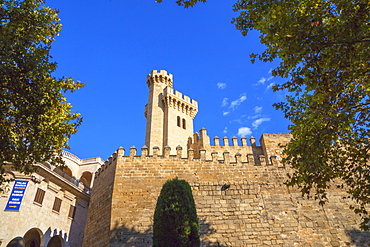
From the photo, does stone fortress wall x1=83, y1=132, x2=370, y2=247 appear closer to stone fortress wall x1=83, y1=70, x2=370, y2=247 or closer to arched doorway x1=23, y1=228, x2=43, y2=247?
stone fortress wall x1=83, y1=70, x2=370, y2=247

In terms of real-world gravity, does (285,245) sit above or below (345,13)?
below

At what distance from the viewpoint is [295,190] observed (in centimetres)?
1373

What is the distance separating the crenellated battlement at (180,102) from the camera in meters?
26.4

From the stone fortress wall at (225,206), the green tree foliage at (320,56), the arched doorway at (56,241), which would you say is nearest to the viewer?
the green tree foliage at (320,56)

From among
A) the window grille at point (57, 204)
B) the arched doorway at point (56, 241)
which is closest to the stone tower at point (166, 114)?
the window grille at point (57, 204)

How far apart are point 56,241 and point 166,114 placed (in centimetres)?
1454

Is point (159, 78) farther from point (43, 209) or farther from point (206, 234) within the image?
point (206, 234)

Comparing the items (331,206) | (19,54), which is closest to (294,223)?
(331,206)

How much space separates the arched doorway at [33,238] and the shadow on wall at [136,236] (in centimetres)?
1059

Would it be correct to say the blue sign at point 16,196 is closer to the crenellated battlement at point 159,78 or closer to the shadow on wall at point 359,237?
the crenellated battlement at point 159,78

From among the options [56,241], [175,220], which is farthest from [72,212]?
[175,220]

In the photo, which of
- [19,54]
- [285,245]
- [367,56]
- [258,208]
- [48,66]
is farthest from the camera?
[258,208]

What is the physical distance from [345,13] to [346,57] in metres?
1.23

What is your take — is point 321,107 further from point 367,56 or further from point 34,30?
point 34,30
